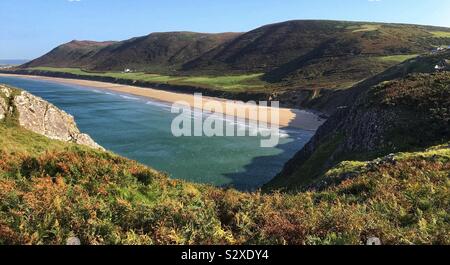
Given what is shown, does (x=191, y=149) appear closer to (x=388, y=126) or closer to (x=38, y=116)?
(x=38, y=116)

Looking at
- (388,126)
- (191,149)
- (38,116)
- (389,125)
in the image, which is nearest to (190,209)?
(388,126)

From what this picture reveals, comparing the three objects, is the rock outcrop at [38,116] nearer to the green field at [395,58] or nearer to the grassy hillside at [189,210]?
the grassy hillside at [189,210]

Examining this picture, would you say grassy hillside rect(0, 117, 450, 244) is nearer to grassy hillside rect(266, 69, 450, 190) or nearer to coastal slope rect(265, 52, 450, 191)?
coastal slope rect(265, 52, 450, 191)

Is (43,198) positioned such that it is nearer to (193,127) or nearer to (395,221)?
(395,221)

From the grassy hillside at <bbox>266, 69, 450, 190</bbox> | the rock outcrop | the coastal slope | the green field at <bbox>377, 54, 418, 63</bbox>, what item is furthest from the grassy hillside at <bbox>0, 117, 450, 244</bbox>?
the green field at <bbox>377, 54, 418, 63</bbox>

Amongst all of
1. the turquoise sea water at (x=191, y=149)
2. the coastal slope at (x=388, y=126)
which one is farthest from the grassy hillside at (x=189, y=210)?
the turquoise sea water at (x=191, y=149)

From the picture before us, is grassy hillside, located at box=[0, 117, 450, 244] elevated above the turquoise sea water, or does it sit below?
above

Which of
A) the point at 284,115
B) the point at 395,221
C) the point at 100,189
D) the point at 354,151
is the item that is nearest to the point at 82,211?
the point at 100,189
